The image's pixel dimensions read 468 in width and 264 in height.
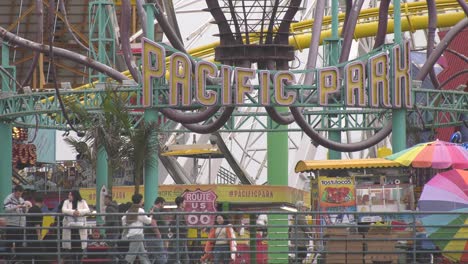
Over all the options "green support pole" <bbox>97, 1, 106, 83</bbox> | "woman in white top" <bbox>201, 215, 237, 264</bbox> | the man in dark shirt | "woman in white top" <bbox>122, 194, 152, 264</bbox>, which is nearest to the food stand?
"woman in white top" <bbox>201, 215, 237, 264</bbox>

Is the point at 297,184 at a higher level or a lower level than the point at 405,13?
lower

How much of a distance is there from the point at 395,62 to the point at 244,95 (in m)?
4.34

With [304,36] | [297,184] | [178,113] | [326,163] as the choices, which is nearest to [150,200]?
[178,113]

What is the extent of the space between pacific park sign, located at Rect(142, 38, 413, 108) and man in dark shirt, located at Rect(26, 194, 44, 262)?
9806 mm

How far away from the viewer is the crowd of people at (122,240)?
31.5 meters

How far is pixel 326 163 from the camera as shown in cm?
4056

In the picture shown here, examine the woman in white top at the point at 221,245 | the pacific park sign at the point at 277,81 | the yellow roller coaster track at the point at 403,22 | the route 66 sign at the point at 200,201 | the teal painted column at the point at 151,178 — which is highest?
the yellow roller coaster track at the point at 403,22

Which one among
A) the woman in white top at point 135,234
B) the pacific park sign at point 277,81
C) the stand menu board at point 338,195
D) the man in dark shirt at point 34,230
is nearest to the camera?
the woman in white top at point 135,234

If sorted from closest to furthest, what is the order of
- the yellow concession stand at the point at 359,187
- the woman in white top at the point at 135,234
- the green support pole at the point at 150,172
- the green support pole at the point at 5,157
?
the woman in white top at the point at 135,234 → the yellow concession stand at the point at 359,187 → the green support pole at the point at 150,172 → the green support pole at the point at 5,157

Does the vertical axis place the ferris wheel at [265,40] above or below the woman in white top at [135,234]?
above

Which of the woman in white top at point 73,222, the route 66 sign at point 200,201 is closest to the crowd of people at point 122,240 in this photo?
the woman in white top at point 73,222

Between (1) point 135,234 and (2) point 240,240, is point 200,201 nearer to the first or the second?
(1) point 135,234

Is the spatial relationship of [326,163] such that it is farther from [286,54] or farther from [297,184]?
[297,184]

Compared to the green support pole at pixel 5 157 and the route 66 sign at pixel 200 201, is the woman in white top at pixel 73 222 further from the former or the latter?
the green support pole at pixel 5 157
